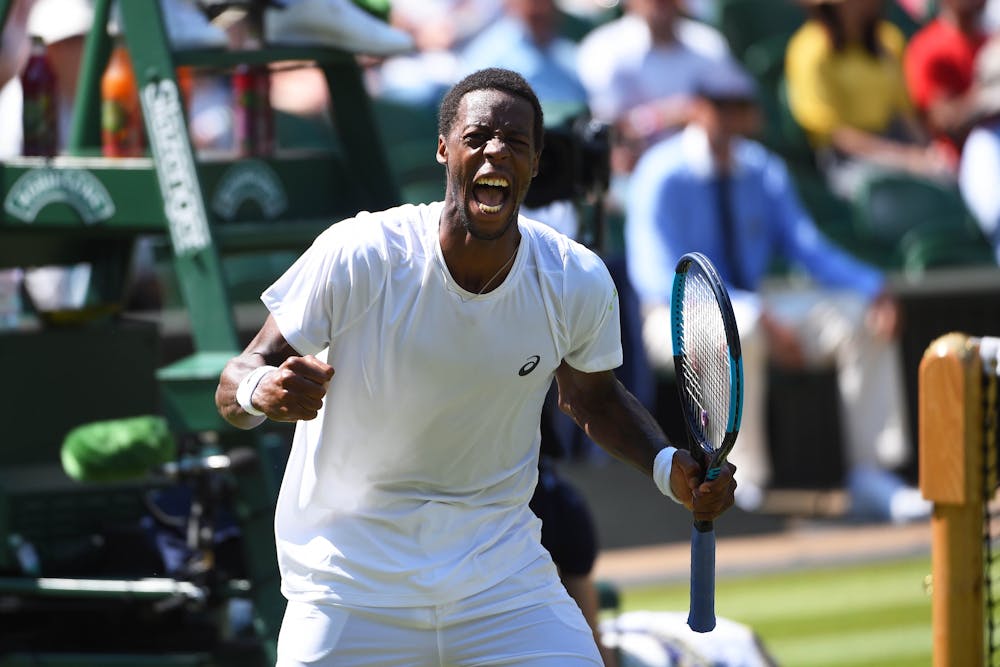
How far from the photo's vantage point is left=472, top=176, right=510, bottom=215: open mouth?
10.7 feet

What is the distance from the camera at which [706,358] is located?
11.5ft

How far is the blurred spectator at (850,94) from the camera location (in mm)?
9758

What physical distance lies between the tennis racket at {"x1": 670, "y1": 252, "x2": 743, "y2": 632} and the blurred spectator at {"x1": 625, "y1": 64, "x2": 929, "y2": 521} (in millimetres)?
4602

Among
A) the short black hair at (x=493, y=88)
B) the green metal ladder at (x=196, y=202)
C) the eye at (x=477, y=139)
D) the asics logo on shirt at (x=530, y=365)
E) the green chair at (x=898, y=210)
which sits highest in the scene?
the green chair at (x=898, y=210)

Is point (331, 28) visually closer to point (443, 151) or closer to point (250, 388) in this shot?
point (443, 151)

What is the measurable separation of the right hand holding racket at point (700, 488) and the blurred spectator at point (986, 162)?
261 inches

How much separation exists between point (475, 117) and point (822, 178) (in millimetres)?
7067

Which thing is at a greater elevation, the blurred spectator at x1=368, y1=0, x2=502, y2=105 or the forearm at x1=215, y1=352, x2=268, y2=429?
the blurred spectator at x1=368, y1=0, x2=502, y2=105

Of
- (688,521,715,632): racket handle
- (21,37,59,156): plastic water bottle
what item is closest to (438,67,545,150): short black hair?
(688,521,715,632): racket handle

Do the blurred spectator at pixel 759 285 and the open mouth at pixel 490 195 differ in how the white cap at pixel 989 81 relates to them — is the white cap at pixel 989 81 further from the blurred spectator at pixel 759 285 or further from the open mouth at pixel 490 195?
the open mouth at pixel 490 195

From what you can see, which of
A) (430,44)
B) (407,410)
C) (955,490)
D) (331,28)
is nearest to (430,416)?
(407,410)

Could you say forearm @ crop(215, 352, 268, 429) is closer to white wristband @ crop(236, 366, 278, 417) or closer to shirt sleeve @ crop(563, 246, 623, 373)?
white wristband @ crop(236, 366, 278, 417)

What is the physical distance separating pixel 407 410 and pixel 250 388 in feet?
1.10

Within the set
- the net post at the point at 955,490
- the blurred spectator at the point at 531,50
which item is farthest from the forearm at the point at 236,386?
the blurred spectator at the point at 531,50
